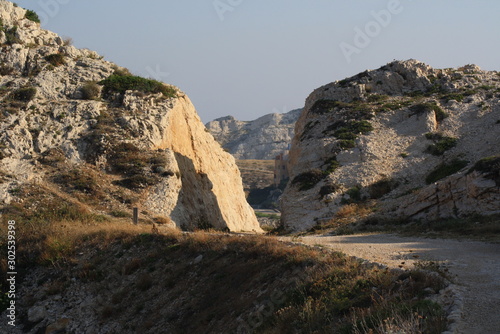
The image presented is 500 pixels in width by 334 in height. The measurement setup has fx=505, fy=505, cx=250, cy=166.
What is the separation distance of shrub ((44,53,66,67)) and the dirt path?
23.3 m

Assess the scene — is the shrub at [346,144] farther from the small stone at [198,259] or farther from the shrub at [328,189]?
the small stone at [198,259]

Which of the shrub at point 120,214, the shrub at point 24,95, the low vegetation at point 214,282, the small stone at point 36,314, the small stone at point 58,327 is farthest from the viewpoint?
the shrub at point 24,95

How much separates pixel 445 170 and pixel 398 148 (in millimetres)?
4320

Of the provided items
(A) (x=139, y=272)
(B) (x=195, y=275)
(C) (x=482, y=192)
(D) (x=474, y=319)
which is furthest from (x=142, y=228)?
(D) (x=474, y=319)

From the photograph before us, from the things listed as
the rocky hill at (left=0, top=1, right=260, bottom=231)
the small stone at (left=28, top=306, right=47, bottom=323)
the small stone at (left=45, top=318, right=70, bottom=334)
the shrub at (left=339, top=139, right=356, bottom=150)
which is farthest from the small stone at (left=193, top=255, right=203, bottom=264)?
the shrub at (left=339, top=139, right=356, bottom=150)

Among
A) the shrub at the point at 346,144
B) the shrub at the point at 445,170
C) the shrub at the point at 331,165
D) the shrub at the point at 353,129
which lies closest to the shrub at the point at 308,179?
the shrub at the point at 331,165

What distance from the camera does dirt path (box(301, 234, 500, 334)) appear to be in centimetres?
731

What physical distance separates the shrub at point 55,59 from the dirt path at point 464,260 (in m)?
23.3

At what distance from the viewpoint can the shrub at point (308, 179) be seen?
29828 mm

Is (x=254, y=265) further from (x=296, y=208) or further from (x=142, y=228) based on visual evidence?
(x=296, y=208)

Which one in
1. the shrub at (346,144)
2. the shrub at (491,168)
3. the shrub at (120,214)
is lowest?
the shrub at (120,214)

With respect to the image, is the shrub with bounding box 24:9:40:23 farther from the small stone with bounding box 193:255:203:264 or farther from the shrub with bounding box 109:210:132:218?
the small stone with bounding box 193:255:203:264

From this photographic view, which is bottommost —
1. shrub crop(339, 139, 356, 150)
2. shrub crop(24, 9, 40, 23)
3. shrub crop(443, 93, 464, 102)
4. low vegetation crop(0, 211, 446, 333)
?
low vegetation crop(0, 211, 446, 333)

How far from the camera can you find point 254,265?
13.2 meters
